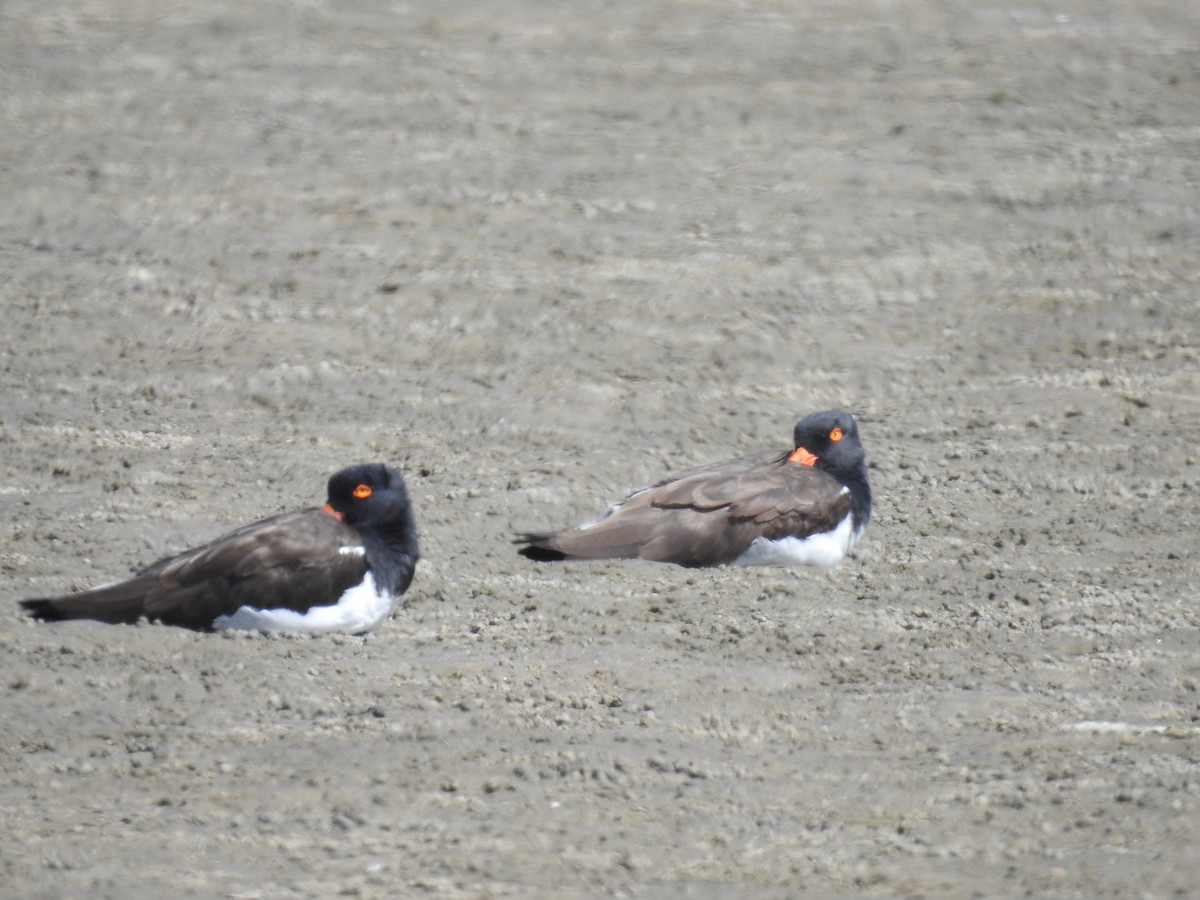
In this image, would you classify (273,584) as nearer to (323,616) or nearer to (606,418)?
(323,616)

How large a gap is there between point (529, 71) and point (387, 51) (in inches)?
37.1

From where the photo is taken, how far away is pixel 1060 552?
704 centimetres

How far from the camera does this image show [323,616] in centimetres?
627

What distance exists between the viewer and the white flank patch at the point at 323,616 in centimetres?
622

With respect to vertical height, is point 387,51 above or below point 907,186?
above

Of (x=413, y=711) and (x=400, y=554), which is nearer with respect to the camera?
(x=413, y=711)

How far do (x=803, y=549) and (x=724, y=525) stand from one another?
1.08ft

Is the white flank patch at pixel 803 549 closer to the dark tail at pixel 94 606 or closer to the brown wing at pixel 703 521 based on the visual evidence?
the brown wing at pixel 703 521

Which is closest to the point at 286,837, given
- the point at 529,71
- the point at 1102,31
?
the point at 529,71

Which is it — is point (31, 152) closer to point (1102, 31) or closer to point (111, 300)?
point (111, 300)

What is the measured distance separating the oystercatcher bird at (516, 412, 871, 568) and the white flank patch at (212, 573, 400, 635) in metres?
0.77

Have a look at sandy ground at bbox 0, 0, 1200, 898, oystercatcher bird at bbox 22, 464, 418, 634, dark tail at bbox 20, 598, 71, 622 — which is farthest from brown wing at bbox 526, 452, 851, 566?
dark tail at bbox 20, 598, 71, 622

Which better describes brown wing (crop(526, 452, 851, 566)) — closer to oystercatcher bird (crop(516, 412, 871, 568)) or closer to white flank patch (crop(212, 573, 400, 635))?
oystercatcher bird (crop(516, 412, 871, 568))

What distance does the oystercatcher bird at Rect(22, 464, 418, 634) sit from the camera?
6168 mm
